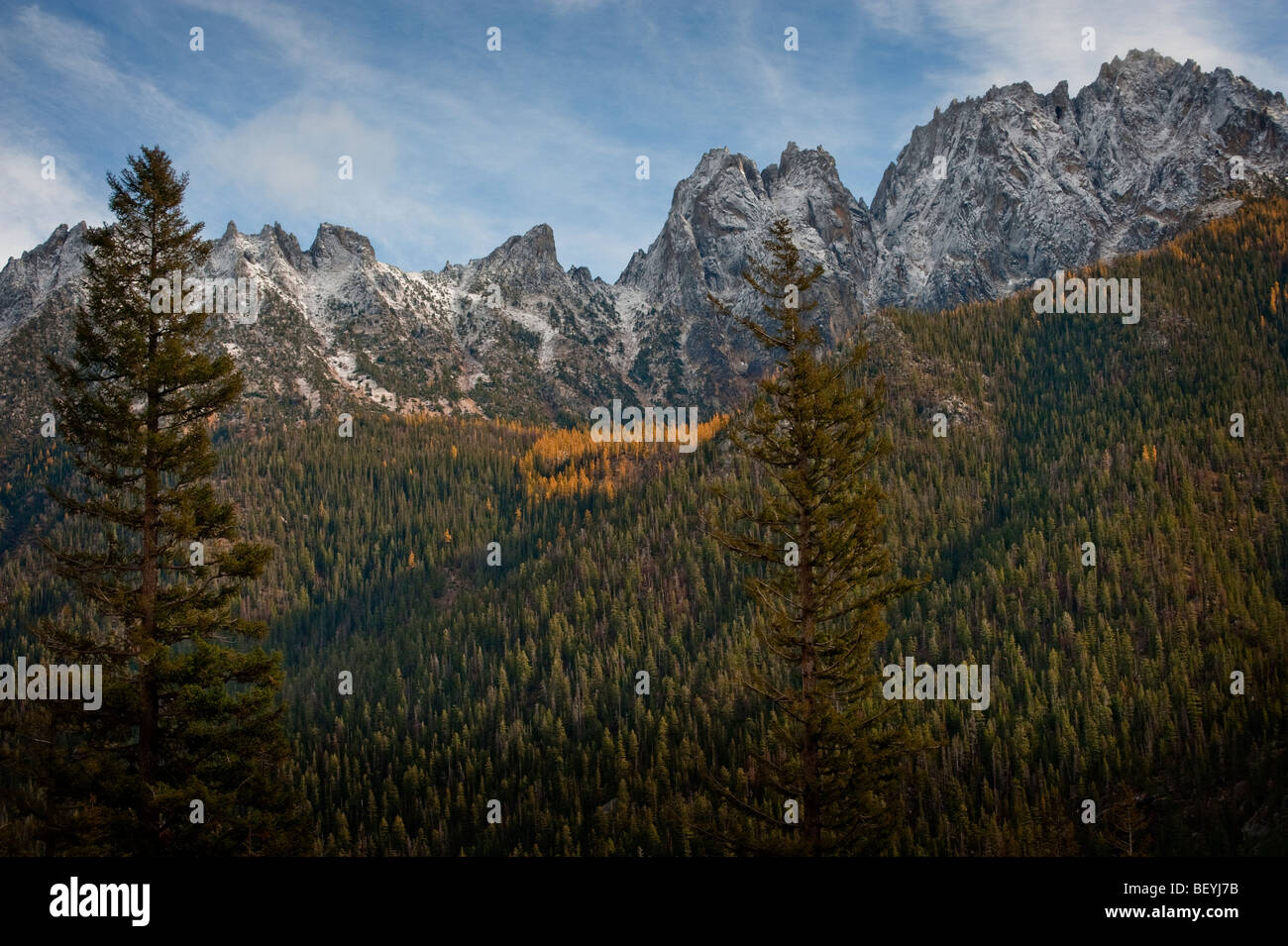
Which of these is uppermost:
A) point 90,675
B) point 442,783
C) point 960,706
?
point 90,675

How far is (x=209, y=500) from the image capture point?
2702 cm

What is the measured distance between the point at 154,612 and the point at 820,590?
807 inches

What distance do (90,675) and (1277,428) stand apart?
225 m

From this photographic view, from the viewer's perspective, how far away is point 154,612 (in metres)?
25.6

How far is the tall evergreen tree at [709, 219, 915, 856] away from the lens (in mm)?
26250

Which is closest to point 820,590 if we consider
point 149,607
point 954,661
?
point 149,607

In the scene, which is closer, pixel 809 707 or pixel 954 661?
pixel 809 707

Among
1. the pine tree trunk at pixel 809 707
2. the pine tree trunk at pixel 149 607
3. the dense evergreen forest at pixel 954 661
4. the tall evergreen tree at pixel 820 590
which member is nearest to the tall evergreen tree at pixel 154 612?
the pine tree trunk at pixel 149 607

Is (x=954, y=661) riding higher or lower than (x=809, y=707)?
lower

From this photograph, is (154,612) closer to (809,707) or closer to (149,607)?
(149,607)

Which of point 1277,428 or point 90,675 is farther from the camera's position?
point 1277,428

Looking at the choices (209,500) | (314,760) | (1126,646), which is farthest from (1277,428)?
(209,500)
